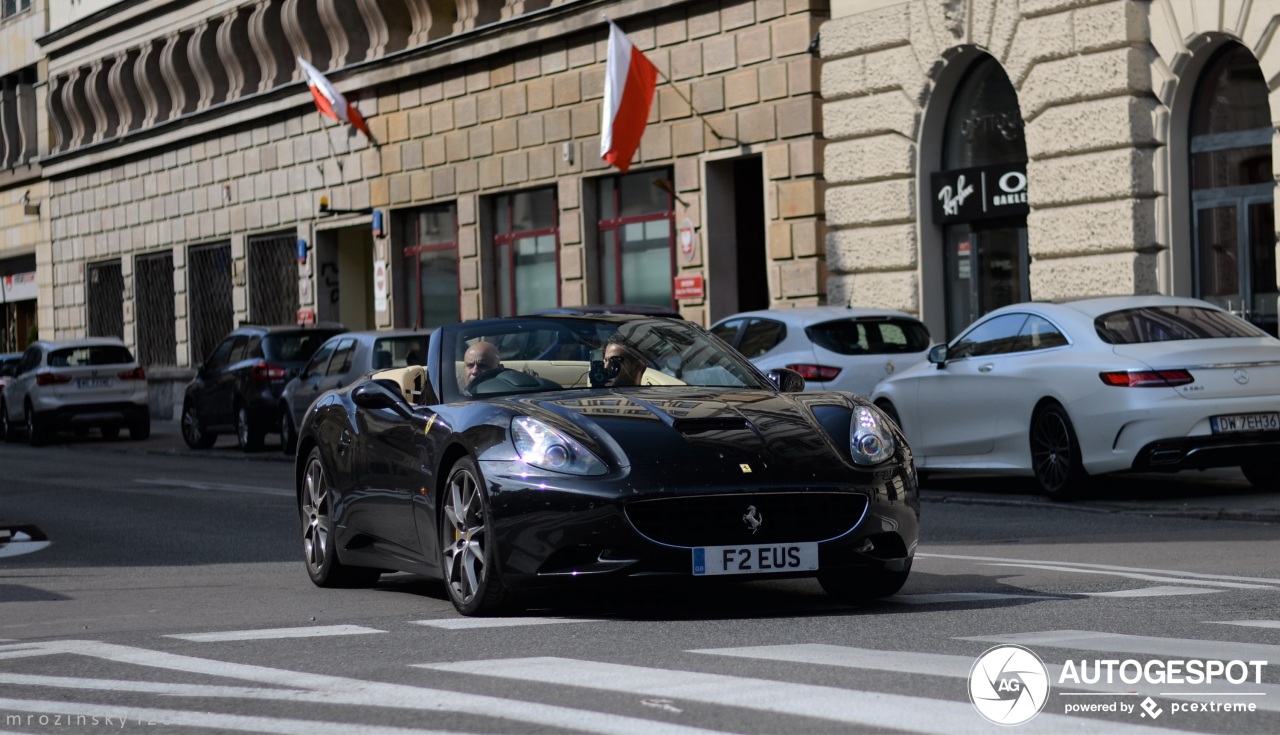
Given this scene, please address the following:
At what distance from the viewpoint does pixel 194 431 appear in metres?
31.3

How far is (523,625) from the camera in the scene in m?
8.33

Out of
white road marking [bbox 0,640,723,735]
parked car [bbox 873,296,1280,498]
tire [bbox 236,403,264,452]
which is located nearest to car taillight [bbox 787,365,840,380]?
parked car [bbox 873,296,1280,498]

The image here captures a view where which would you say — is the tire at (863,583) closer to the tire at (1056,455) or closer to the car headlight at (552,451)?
the car headlight at (552,451)

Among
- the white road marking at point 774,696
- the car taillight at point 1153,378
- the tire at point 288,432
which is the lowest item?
the white road marking at point 774,696

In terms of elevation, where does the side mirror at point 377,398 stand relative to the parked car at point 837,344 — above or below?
below

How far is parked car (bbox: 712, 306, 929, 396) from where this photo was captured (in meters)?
19.1

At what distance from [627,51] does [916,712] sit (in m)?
23.0

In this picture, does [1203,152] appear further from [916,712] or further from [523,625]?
[916,712]

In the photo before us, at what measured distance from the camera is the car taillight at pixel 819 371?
62.4 feet

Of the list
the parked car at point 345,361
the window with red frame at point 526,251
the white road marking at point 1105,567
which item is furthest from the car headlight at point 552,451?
the window with red frame at point 526,251

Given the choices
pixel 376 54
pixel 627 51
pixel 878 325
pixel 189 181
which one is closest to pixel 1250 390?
pixel 878 325

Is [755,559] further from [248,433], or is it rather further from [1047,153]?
[248,433]

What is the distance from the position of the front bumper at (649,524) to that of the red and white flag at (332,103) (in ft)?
93.0

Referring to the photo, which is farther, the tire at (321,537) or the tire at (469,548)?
the tire at (321,537)
